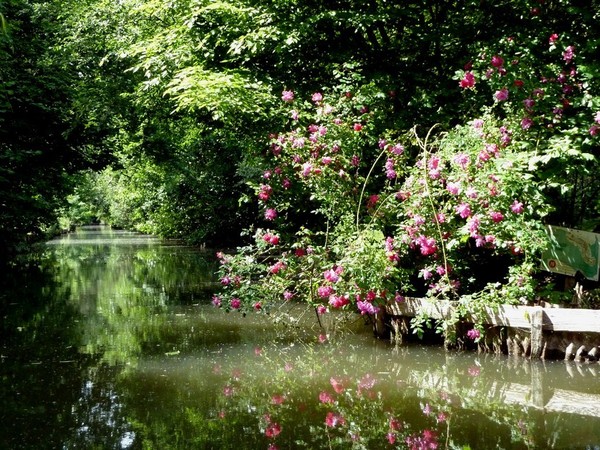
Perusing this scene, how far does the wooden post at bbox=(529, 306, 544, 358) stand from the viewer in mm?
7723

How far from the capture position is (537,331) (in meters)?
7.88

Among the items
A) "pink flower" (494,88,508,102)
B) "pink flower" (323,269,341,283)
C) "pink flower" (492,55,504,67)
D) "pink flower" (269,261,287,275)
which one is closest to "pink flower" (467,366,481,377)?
"pink flower" (323,269,341,283)

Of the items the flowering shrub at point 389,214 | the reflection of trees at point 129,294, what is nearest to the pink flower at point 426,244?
the flowering shrub at point 389,214

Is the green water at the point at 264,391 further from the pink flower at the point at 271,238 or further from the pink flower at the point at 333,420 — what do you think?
the pink flower at the point at 271,238

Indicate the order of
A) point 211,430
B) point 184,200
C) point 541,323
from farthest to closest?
point 184,200
point 541,323
point 211,430

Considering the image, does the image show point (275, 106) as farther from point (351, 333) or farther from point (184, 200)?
point (184, 200)

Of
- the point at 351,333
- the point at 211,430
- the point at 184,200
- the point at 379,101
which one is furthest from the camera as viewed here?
the point at 184,200

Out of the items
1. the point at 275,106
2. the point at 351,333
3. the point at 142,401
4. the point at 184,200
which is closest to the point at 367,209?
the point at 351,333

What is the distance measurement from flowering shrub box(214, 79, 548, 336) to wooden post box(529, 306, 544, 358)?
0.41 m

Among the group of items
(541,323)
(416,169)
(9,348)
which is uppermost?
(416,169)

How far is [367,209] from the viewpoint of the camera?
379 inches

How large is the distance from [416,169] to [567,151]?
2123 millimetres

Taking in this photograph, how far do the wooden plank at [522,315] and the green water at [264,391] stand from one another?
18.9 inches

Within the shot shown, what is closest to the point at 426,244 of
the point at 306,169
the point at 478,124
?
the point at 478,124
